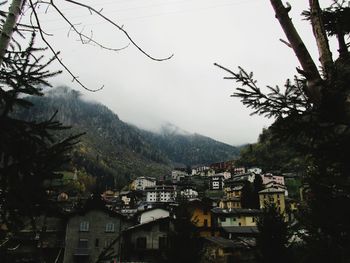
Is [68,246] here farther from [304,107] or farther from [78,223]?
[304,107]

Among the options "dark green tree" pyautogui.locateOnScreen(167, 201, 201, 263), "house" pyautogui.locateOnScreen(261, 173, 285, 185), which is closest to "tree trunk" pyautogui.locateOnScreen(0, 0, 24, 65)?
"dark green tree" pyautogui.locateOnScreen(167, 201, 201, 263)

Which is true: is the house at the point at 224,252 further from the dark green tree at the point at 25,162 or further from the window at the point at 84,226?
the dark green tree at the point at 25,162

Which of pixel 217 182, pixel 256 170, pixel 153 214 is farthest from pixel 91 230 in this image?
pixel 256 170

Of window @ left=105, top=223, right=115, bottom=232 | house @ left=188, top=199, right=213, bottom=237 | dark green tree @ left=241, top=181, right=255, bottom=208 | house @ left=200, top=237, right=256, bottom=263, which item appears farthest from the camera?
dark green tree @ left=241, top=181, right=255, bottom=208

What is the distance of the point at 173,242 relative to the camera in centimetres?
1688

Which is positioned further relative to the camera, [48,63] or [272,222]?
[272,222]

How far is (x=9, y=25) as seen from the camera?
3203 mm

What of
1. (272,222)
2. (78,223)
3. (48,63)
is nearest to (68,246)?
(78,223)

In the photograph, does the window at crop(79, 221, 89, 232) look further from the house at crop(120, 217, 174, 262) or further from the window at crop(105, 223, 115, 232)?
the house at crop(120, 217, 174, 262)

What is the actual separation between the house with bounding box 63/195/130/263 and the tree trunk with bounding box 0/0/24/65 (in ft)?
124

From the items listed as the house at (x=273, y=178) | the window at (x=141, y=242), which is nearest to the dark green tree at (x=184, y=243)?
the window at (x=141, y=242)

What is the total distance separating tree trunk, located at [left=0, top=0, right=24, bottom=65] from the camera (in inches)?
123

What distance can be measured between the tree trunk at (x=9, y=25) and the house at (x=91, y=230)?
124ft

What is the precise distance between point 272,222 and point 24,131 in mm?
14335
